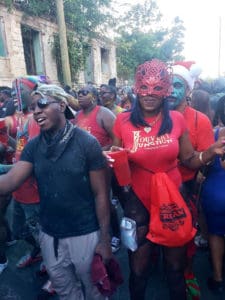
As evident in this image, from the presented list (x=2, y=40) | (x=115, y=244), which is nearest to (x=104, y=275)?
(x=115, y=244)

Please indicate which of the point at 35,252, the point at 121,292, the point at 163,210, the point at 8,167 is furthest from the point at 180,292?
the point at 35,252

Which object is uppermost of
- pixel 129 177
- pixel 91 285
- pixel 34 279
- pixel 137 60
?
pixel 137 60

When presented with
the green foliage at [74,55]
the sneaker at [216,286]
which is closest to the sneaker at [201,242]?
the sneaker at [216,286]

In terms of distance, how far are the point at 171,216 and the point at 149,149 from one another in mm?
485

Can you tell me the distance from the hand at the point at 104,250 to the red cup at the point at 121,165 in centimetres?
43

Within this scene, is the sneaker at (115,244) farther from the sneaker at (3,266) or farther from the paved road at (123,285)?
the sneaker at (3,266)

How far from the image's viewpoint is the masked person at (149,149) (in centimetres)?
205

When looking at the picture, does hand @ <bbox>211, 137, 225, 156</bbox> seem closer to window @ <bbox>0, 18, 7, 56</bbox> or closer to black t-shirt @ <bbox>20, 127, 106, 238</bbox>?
black t-shirt @ <bbox>20, 127, 106, 238</bbox>

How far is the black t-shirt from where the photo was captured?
184 cm

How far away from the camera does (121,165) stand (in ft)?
6.46

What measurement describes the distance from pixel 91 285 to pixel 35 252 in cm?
163

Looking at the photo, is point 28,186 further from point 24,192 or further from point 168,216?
point 168,216

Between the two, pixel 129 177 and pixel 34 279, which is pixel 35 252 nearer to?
pixel 34 279

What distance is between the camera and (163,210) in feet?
6.53
